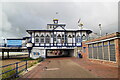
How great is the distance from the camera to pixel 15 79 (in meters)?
8.02

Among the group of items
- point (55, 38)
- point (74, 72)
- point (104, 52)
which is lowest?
point (74, 72)

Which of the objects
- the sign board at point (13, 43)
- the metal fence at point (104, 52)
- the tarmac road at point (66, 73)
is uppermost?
the sign board at point (13, 43)

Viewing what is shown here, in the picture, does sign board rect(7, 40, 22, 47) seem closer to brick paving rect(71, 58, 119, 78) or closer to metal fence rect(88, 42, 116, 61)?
metal fence rect(88, 42, 116, 61)

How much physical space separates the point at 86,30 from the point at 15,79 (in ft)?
82.9

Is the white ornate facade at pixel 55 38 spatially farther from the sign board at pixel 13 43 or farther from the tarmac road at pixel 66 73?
the tarmac road at pixel 66 73

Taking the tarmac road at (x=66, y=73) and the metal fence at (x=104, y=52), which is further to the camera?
the metal fence at (x=104, y=52)

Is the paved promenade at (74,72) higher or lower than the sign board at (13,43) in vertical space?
lower

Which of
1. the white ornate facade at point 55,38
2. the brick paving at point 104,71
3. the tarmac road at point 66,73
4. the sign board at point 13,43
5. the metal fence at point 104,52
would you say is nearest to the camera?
the tarmac road at point 66,73

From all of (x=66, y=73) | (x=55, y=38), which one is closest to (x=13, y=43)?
(x=55, y=38)

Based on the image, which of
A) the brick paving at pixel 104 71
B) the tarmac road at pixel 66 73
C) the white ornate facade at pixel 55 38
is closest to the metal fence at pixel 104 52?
the brick paving at pixel 104 71

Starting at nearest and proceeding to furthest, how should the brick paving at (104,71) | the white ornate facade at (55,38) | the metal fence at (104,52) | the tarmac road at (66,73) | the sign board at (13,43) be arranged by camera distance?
the tarmac road at (66,73) < the brick paving at (104,71) < the metal fence at (104,52) < the sign board at (13,43) < the white ornate facade at (55,38)

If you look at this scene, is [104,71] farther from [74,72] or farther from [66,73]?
[66,73]

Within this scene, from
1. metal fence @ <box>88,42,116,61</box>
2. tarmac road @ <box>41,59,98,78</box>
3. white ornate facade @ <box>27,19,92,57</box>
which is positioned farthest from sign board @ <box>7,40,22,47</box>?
tarmac road @ <box>41,59,98,78</box>

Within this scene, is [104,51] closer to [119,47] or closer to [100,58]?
[100,58]
